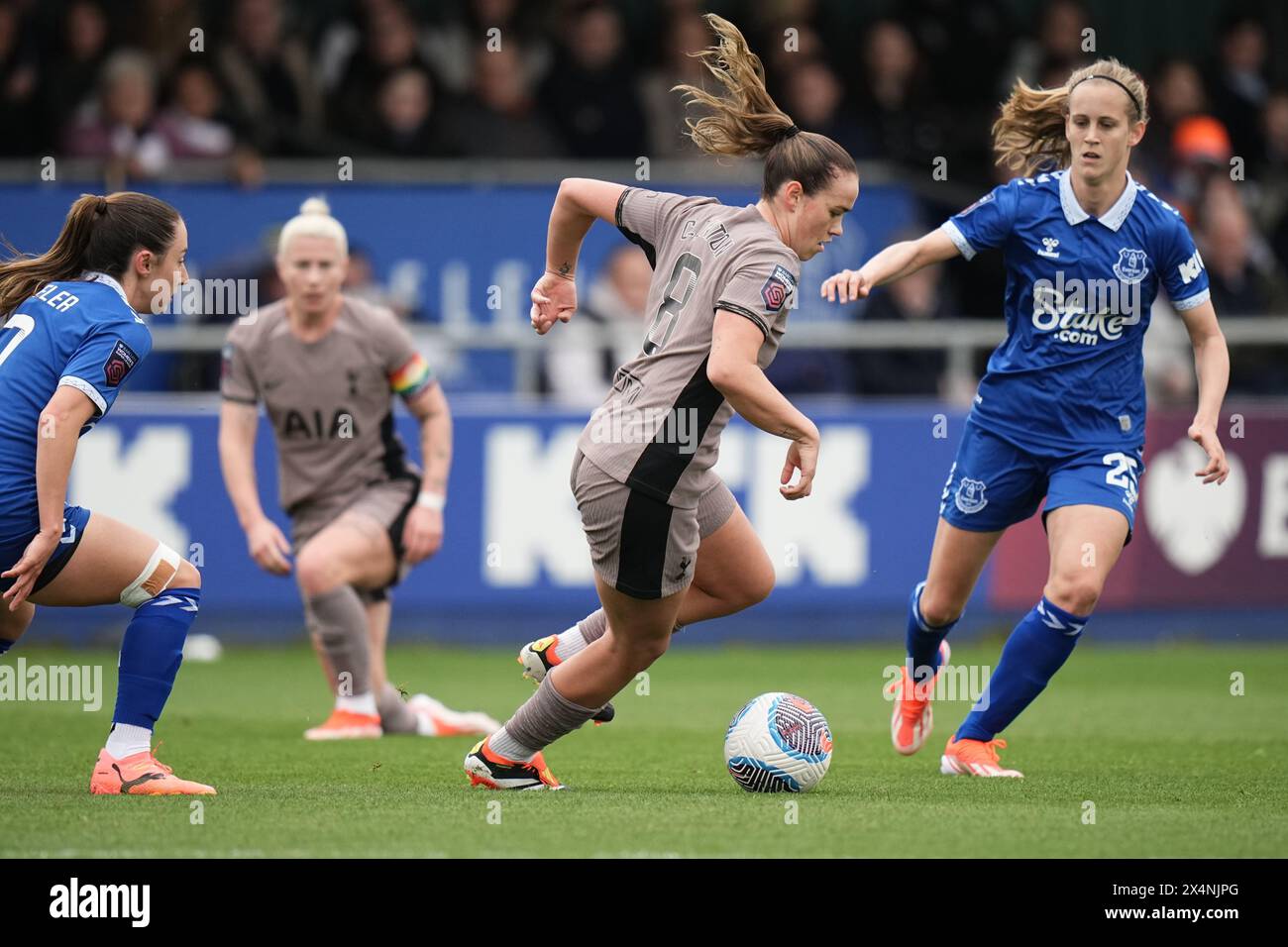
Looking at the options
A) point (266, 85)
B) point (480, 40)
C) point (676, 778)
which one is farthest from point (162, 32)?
point (676, 778)

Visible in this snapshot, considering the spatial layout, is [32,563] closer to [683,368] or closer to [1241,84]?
[683,368]

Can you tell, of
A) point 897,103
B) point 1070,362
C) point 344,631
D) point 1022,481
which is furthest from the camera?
point 897,103

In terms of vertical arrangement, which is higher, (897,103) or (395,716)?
(897,103)

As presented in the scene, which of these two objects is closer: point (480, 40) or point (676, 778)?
point (676, 778)

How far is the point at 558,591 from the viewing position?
39.2 ft

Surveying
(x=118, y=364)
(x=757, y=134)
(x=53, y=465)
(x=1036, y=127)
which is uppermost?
(x=1036, y=127)

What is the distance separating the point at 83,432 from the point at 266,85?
9229 millimetres

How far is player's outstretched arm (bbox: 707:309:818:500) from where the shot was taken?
566cm

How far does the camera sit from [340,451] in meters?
8.88

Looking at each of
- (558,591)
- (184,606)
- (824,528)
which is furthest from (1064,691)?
(184,606)

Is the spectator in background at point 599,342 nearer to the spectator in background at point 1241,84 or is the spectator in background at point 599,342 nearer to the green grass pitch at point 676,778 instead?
the green grass pitch at point 676,778

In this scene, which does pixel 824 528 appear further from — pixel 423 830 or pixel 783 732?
pixel 423 830

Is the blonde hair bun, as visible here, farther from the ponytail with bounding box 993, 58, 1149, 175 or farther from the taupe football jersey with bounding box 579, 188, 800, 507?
the ponytail with bounding box 993, 58, 1149, 175

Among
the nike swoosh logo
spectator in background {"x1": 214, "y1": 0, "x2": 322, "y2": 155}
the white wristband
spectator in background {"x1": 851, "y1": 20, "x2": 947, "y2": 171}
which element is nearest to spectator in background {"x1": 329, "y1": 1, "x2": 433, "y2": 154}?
spectator in background {"x1": 214, "y1": 0, "x2": 322, "y2": 155}
